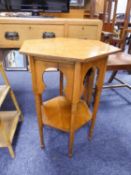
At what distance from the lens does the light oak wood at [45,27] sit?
112cm

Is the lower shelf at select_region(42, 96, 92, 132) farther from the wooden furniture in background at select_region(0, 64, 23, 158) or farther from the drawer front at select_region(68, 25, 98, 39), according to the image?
the drawer front at select_region(68, 25, 98, 39)

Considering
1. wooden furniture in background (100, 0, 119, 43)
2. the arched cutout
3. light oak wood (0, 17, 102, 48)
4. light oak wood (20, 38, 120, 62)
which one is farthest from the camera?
wooden furniture in background (100, 0, 119, 43)

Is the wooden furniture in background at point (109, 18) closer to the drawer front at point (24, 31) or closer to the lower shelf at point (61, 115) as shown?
the drawer front at point (24, 31)

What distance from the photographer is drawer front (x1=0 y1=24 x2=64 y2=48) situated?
3.71ft

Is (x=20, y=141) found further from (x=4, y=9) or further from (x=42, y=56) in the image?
(x=4, y=9)

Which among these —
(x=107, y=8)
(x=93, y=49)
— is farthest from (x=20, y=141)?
(x=107, y=8)

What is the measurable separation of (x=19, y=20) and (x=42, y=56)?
0.54 metres

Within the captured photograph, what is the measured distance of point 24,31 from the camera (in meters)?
1.15

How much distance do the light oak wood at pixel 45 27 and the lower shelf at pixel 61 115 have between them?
0.52 m

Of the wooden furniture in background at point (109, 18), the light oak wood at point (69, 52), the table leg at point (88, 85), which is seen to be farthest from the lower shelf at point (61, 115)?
the wooden furniture in background at point (109, 18)

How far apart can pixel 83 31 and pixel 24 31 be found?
425 mm

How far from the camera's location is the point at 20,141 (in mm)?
1203

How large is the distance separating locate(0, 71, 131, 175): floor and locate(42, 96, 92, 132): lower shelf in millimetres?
202

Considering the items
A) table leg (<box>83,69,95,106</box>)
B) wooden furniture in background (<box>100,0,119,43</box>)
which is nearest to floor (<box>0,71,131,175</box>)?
table leg (<box>83,69,95,106</box>)
